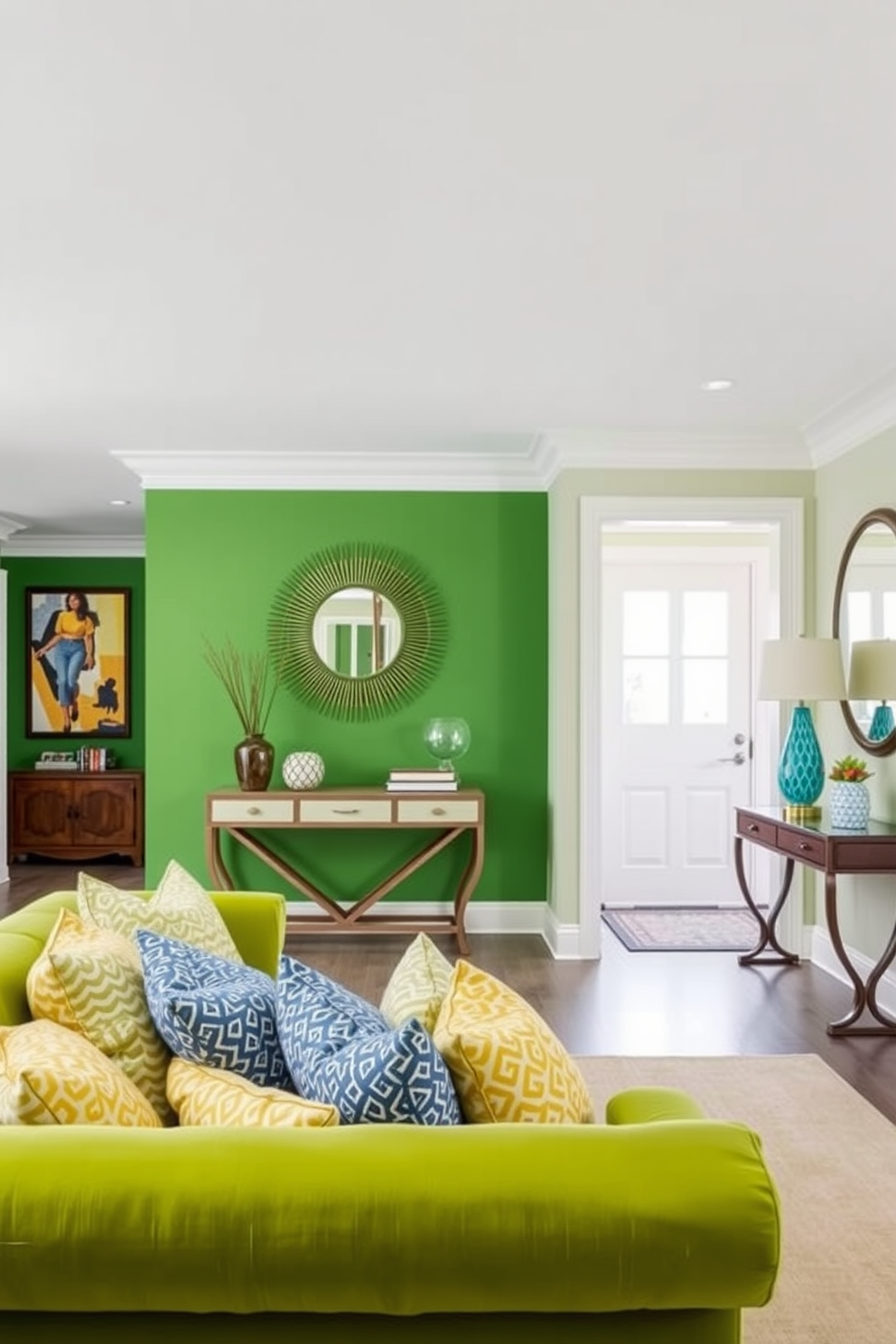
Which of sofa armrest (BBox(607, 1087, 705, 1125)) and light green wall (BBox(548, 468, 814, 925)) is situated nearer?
sofa armrest (BBox(607, 1087, 705, 1125))

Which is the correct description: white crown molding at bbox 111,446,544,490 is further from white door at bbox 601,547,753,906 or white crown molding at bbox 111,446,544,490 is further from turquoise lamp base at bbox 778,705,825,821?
turquoise lamp base at bbox 778,705,825,821

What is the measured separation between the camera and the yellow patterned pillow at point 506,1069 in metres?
1.62

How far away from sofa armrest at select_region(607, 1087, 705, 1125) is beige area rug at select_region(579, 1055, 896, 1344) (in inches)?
35.7

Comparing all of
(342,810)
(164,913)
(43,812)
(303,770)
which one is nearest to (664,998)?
(342,810)

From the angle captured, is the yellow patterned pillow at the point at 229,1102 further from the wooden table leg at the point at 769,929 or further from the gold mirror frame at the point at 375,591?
the gold mirror frame at the point at 375,591

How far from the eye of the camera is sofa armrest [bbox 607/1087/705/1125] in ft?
5.52

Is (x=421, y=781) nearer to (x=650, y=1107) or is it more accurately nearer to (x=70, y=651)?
(x=650, y=1107)

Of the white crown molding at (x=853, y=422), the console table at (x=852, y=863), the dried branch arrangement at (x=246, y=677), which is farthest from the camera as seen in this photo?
the dried branch arrangement at (x=246, y=677)

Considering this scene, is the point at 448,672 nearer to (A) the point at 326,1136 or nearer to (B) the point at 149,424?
(B) the point at 149,424

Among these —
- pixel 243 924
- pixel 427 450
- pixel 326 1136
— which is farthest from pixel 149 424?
pixel 326 1136

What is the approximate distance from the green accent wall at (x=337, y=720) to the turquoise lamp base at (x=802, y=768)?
Result: 4.68ft

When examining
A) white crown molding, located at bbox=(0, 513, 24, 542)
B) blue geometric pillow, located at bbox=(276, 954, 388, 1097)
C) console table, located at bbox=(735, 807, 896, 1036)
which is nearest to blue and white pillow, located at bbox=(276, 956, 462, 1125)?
blue geometric pillow, located at bbox=(276, 954, 388, 1097)

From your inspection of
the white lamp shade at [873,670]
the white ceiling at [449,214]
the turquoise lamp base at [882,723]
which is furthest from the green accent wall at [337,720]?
the turquoise lamp base at [882,723]

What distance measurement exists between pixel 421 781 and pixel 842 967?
211 centimetres
